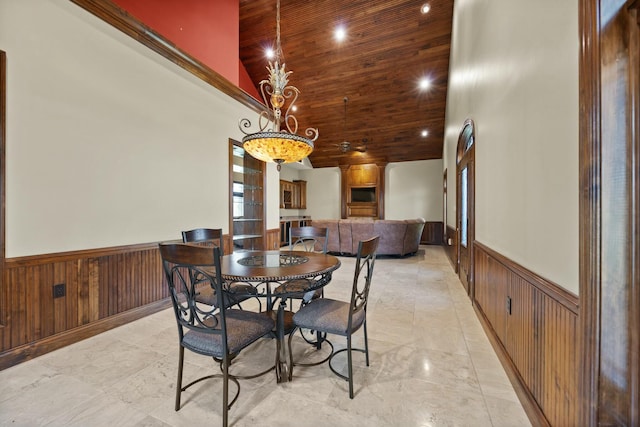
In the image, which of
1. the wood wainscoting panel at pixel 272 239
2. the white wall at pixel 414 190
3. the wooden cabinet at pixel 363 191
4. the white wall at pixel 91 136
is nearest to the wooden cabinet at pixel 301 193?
Answer: the wooden cabinet at pixel 363 191

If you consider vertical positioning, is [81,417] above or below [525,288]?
below

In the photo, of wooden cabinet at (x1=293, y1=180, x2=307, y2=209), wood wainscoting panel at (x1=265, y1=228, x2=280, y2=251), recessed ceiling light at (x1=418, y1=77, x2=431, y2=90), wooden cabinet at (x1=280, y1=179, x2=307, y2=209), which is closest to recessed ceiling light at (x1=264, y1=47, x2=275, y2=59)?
recessed ceiling light at (x1=418, y1=77, x2=431, y2=90)

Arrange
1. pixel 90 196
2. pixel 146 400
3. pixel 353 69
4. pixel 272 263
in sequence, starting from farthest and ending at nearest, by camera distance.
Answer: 1. pixel 353 69
2. pixel 90 196
3. pixel 272 263
4. pixel 146 400

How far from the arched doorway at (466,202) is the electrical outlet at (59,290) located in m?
4.00

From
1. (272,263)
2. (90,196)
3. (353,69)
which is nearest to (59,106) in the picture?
(90,196)

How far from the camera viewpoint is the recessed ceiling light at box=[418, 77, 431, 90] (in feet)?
19.7

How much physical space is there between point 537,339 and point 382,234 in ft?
14.9

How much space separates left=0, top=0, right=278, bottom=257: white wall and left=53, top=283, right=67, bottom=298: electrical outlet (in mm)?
311

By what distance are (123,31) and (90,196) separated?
1666 millimetres

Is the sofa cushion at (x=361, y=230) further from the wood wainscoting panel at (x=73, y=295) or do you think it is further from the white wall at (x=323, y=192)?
the wood wainscoting panel at (x=73, y=295)

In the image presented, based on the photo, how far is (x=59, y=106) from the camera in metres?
2.19

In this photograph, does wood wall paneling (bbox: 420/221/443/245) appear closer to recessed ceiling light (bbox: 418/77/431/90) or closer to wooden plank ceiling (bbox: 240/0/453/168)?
wooden plank ceiling (bbox: 240/0/453/168)

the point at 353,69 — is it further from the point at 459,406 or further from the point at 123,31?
the point at 459,406

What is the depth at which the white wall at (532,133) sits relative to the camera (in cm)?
107
